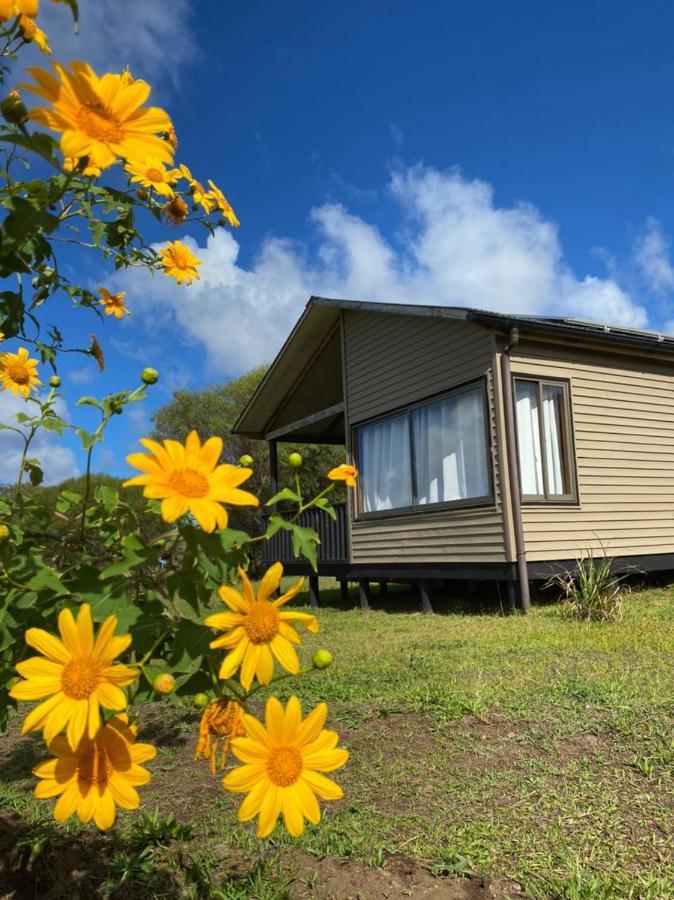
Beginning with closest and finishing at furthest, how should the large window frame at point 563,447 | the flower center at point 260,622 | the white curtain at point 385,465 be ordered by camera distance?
1. the flower center at point 260,622
2. the large window frame at point 563,447
3. the white curtain at point 385,465

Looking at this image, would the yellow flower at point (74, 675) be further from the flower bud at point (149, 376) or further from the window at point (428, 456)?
the window at point (428, 456)

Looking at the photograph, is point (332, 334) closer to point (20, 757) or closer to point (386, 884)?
point (20, 757)

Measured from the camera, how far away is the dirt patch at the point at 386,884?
189 cm

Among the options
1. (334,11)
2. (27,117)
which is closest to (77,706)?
(27,117)

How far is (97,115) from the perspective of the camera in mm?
802

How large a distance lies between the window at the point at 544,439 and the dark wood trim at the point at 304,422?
327cm

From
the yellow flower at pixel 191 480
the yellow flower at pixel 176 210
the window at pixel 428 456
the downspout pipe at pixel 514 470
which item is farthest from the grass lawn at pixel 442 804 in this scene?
the window at pixel 428 456

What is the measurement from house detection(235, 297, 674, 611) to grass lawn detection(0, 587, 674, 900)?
310 cm

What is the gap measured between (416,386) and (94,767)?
7.94 metres

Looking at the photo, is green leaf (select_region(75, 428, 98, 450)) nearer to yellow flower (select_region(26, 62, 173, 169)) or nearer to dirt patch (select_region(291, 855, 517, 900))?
yellow flower (select_region(26, 62, 173, 169))

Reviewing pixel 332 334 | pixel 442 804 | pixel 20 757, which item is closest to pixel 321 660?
pixel 442 804

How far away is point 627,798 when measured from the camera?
237cm

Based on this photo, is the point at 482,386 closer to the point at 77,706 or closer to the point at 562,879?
the point at 562,879

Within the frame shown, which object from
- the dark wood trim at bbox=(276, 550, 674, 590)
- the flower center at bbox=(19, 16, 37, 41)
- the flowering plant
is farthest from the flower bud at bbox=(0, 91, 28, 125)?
the dark wood trim at bbox=(276, 550, 674, 590)
